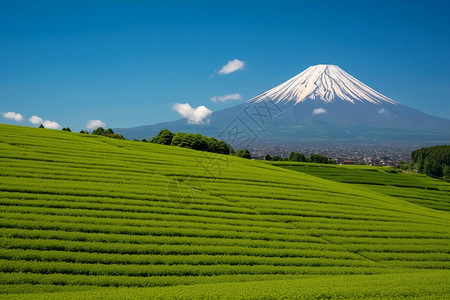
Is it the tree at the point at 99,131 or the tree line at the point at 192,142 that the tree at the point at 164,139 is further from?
the tree at the point at 99,131

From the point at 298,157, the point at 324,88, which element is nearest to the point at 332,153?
the point at 298,157

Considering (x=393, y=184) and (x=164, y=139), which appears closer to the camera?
(x=393, y=184)

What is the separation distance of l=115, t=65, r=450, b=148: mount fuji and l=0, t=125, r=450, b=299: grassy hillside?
39.2 m

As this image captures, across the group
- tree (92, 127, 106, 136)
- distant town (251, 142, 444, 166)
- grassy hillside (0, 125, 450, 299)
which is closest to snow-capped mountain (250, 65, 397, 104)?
distant town (251, 142, 444, 166)

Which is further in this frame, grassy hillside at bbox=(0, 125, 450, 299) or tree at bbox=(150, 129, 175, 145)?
tree at bbox=(150, 129, 175, 145)

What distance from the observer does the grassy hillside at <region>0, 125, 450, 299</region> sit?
7.45m

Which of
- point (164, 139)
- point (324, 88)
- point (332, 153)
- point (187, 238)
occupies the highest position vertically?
point (324, 88)

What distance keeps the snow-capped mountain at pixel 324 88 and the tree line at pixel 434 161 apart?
117ft

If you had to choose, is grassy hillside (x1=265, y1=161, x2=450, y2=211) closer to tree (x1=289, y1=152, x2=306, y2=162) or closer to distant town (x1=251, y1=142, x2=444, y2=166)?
distant town (x1=251, y1=142, x2=444, y2=166)

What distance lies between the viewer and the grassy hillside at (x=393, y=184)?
30.9m

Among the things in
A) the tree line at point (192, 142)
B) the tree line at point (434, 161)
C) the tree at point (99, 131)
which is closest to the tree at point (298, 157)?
the tree line at point (192, 142)

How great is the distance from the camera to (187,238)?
411 inches

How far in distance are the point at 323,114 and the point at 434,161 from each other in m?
50.0

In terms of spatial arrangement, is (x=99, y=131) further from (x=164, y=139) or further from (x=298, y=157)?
(x=298, y=157)
